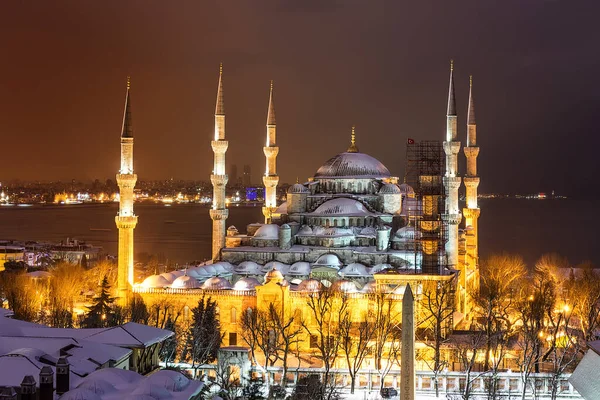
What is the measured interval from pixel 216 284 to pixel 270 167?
14728mm

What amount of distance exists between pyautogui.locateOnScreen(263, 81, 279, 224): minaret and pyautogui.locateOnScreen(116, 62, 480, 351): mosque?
0.07m

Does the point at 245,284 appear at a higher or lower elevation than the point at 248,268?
lower

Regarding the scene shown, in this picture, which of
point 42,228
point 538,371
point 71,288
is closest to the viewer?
point 538,371

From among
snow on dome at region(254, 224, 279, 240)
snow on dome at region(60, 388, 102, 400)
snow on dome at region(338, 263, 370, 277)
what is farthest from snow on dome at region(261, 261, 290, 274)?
snow on dome at region(60, 388, 102, 400)

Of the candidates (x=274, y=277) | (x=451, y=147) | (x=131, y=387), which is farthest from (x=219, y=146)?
(x=131, y=387)

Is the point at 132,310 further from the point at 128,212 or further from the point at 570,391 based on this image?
the point at 570,391

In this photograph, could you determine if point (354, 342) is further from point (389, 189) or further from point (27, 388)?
point (27, 388)

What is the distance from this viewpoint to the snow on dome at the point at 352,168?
4581 cm

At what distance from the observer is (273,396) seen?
24.0 meters

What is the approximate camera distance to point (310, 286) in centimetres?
3453

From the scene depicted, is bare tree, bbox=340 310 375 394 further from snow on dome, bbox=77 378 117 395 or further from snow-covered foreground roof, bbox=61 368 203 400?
snow on dome, bbox=77 378 117 395

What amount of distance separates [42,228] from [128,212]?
353ft

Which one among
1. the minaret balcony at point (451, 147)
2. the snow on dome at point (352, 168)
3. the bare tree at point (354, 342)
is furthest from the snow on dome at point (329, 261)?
the minaret balcony at point (451, 147)

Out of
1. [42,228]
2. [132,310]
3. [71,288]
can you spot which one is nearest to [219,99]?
[71,288]
